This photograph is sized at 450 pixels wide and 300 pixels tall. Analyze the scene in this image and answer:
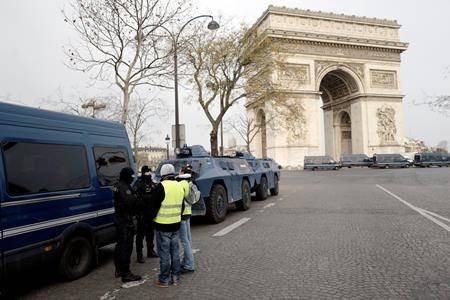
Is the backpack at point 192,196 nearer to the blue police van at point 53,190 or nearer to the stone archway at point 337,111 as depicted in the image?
the blue police van at point 53,190

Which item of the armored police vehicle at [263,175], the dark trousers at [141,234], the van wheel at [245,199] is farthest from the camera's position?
the armored police vehicle at [263,175]

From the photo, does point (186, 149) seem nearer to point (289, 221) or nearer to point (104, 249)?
point (289, 221)

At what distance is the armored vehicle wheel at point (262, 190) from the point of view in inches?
584

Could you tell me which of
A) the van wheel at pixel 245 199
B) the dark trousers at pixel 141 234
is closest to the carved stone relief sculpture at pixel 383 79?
the van wheel at pixel 245 199

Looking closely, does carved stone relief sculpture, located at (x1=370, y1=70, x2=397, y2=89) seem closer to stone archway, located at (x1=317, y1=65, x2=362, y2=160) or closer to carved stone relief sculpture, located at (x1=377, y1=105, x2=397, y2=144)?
stone archway, located at (x1=317, y1=65, x2=362, y2=160)

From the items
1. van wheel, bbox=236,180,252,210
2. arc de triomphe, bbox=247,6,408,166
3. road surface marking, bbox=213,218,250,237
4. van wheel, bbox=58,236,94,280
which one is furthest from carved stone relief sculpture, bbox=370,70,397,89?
van wheel, bbox=58,236,94,280

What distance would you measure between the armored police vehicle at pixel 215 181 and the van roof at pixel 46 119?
10.2 feet

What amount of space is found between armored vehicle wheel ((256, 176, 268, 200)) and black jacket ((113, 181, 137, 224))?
976 centimetres

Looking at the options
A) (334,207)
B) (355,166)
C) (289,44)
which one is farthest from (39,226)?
(355,166)

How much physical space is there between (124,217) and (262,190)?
10.1 metres

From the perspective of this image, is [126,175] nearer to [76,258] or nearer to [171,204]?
[171,204]

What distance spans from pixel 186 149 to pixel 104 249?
4.20 meters

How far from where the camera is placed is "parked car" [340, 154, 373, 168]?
155ft

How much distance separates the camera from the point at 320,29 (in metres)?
48.5
